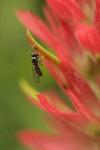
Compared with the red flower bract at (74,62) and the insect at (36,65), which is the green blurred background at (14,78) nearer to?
the red flower bract at (74,62)

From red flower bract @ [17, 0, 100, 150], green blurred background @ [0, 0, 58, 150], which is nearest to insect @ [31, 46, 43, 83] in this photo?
red flower bract @ [17, 0, 100, 150]

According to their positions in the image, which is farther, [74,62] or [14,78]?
[14,78]

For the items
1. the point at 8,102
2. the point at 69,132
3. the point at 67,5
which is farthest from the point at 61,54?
the point at 8,102

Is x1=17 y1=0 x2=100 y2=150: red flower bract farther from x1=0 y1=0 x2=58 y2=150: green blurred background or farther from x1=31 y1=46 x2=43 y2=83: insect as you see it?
x1=0 y1=0 x2=58 y2=150: green blurred background

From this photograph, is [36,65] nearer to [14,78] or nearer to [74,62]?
[74,62]

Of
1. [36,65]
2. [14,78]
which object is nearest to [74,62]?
[36,65]

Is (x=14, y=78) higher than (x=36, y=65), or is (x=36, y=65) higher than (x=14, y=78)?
(x=14, y=78)

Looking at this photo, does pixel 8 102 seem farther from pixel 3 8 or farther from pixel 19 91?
pixel 3 8
